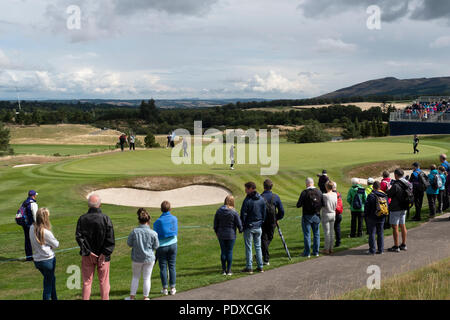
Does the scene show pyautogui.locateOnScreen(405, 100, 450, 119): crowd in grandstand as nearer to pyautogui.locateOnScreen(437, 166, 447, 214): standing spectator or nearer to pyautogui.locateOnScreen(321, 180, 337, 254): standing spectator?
pyautogui.locateOnScreen(437, 166, 447, 214): standing spectator

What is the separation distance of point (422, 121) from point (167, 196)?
5242 cm

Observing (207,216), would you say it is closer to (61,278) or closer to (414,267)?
(61,278)

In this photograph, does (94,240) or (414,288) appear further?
(94,240)

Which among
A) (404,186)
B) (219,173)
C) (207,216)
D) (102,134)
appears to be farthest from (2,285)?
(102,134)

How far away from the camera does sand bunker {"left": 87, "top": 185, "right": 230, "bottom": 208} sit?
24.2 metres

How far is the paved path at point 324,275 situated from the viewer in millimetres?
8812

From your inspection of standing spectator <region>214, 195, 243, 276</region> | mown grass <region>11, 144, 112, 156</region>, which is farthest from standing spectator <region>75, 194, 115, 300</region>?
mown grass <region>11, 144, 112, 156</region>

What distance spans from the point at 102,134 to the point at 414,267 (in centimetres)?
13162

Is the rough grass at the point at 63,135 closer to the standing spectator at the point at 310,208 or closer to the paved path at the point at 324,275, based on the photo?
the standing spectator at the point at 310,208

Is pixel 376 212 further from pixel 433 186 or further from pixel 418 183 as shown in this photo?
pixel 433 186

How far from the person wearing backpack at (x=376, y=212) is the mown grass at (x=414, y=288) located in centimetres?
249

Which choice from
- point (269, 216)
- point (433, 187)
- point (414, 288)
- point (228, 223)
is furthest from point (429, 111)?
point (414, 288)

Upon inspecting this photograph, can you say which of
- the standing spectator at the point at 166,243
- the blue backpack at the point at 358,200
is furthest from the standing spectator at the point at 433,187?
the standing spectator at the point at 166,243

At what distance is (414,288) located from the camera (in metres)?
8.15
